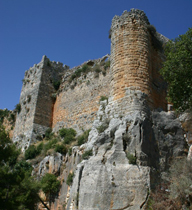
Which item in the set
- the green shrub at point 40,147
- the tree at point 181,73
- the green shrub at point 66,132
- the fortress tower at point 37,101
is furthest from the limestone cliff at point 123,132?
the fortress tower at point 37,101

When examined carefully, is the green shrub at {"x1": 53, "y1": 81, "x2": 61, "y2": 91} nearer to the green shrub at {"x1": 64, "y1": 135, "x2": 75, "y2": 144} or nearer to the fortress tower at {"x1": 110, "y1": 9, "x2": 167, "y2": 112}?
the green shrub at {"x1": 64, "y1": 135, "x2": 75, "y2": 144}

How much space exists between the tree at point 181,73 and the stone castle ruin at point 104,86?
2.89ft

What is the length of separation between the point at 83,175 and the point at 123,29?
6.80 metres

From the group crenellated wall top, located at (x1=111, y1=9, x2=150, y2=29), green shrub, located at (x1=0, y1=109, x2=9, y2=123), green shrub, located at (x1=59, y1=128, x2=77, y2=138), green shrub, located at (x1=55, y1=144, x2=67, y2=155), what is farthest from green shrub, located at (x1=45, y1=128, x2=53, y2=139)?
crenellated wall top, located at (x1=111, y1=9, x2=150, y2=29)

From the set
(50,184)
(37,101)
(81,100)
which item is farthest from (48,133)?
(50,184)

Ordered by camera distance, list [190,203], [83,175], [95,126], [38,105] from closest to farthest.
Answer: [190,203] → [83,175] → [95,126] → [38,105]

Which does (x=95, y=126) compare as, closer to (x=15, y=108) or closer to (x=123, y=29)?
(x=123, y=29)

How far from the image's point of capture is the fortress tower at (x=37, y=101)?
1941cm

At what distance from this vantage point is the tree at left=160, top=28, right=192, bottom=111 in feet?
36.0

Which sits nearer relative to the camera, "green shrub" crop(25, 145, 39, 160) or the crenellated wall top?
the crenellated wall top

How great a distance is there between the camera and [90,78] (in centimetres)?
1803

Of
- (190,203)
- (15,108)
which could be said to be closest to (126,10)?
(190,203)

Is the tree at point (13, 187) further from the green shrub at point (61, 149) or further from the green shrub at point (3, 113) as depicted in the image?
the green shrub at point (3, 113)

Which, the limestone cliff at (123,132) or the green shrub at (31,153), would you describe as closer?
the limestone cliff at (123,132)
